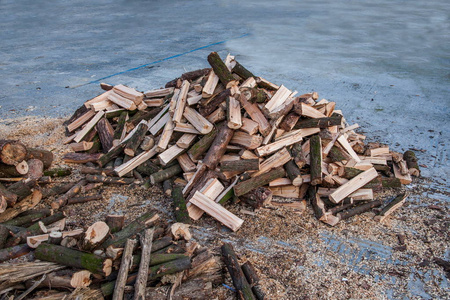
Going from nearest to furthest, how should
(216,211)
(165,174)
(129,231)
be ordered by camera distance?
(129,231) < (216,211) < (165,174)

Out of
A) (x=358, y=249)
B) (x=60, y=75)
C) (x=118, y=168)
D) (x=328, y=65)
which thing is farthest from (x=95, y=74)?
(x=358, y=249)

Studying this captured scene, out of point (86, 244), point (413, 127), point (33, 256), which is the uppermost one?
point (86, 244)

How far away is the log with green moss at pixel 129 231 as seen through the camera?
334 centimetres

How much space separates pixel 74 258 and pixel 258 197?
7.34 ft

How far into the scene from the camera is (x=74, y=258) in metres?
3.12

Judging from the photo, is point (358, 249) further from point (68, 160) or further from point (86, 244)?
point (68, 160)

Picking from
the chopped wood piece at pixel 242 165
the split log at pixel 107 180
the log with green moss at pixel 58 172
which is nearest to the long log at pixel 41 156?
the log with green moss at pixel 58 172

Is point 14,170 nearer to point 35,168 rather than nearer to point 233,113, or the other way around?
point 35,168

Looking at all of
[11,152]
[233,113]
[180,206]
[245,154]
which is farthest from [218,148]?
[11,152]

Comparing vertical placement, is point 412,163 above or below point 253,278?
below

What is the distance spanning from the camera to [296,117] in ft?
16.8

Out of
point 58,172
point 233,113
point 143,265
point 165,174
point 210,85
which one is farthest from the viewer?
point 58,172

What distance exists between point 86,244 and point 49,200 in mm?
1976

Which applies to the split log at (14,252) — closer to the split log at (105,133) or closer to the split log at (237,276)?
the split log at (237,276)
